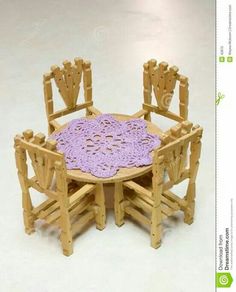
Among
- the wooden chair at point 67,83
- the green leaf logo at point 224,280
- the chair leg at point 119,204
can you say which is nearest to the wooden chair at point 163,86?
the wooden chair at point 67,83

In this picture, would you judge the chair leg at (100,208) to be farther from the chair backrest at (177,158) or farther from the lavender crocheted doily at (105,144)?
the chair backrest at (177,158)

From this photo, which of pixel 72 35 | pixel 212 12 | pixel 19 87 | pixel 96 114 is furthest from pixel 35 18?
pixel 96 114

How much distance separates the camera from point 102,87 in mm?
4176

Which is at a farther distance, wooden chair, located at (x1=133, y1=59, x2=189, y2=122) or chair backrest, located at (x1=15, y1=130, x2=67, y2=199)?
wooden chair, located at (x1=133, y1=59, x2=189, y2=122)

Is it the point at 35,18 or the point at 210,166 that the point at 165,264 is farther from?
the point at 35,18

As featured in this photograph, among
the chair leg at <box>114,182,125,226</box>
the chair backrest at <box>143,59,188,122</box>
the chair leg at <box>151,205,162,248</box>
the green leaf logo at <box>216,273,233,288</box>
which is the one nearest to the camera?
the green leaf logo at <box>216,273,233,288</box>

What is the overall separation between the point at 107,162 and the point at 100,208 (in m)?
0.22

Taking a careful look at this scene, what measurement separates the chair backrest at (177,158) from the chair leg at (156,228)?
0.38 feet

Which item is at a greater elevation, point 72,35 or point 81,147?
point 72,35

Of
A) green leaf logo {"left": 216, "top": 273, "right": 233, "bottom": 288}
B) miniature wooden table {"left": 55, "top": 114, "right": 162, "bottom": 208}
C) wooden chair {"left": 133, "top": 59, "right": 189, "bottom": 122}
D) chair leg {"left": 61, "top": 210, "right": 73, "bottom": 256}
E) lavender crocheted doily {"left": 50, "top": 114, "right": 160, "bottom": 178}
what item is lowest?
green leaf logo {"left": 216, "top": 273, "right": 233, "bottom": 288}

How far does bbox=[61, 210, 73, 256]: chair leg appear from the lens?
2807 millimetres

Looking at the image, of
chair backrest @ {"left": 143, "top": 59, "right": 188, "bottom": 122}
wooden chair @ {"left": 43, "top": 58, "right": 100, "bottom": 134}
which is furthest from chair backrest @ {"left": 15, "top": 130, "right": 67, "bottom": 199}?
chair backrest @ {"left": 143, "top": 59, "right": 188, "bottom": 122}

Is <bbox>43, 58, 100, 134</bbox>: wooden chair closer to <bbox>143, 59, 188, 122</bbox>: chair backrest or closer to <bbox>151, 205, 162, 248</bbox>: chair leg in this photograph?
<bbox>143, 59, 188, 122</bbox>: chair backrest

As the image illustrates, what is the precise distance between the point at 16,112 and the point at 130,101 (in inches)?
28.3
